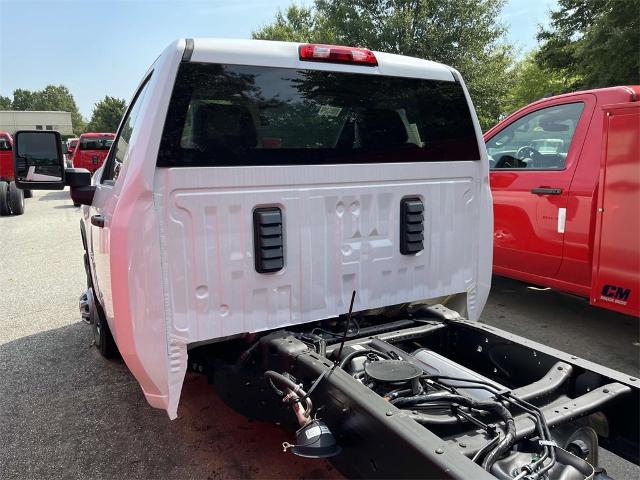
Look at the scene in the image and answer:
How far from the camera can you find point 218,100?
2316 millimetres

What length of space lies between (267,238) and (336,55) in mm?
1019

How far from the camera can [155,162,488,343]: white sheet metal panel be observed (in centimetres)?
223

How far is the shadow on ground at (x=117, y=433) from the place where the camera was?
2.79 meters

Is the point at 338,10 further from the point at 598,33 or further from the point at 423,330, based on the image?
the point at 423,330

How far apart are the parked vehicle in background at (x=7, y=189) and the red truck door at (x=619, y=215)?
→ 42.2 ft

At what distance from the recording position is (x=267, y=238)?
7.78 ft

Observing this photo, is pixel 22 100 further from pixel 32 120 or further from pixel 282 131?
pixel 282 131

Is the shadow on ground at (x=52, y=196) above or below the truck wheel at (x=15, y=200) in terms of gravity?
below

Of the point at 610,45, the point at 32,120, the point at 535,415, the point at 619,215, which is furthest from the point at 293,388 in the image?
the point at 32,120

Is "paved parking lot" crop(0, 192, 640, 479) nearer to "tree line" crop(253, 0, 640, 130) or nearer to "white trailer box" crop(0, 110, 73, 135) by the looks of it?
"tree line" crop(253, 0, 640, 130)

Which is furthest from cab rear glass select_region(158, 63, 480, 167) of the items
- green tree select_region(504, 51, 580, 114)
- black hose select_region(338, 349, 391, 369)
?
green tree select_region(504, 51, 580, 114)

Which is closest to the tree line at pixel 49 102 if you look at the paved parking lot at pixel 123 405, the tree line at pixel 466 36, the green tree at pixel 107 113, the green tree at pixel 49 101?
the green tree at pixel 49 101

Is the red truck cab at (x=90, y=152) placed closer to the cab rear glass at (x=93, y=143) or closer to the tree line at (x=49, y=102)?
the cab rear glass at (x=93, y=143)

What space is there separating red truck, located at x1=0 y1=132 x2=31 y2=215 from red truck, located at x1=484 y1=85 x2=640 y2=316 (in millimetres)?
11788
